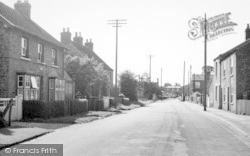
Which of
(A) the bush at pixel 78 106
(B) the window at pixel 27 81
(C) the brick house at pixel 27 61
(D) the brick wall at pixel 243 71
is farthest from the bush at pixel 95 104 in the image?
(D) the brick wall at pixel 243 71

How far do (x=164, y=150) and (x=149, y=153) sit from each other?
0.71m

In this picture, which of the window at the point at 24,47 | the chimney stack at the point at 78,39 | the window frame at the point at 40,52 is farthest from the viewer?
the chimney stack at the point at 78,39

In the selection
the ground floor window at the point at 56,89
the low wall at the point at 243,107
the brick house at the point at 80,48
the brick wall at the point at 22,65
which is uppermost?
the brick house at the point at 80,48

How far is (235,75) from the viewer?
101 ft

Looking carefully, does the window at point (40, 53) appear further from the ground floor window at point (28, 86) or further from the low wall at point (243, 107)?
the low wall at point (243, 107)

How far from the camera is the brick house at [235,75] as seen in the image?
99.8 feet

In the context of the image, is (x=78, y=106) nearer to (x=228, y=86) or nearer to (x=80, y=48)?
(x=228, y=86)

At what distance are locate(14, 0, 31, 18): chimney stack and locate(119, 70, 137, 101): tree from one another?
2901 cm

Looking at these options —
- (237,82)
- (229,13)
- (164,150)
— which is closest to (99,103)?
(237,82)

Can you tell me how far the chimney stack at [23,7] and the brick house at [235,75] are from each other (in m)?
20.0

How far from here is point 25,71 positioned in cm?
2328

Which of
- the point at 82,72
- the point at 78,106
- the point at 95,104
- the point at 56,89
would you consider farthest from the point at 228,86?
the point at 56,89

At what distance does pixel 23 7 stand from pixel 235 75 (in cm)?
2106

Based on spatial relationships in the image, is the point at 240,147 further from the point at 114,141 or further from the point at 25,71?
the point at 25,71
